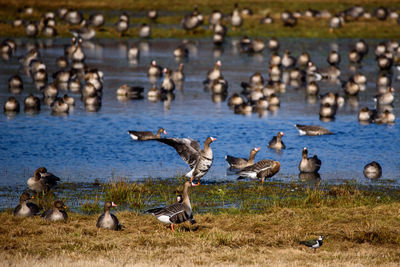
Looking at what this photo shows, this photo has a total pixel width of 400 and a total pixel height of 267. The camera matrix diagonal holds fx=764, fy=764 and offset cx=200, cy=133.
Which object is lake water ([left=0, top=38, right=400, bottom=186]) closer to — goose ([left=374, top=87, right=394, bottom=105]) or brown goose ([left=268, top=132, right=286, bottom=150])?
brown goose ([left=268, top=132, right=286, bottom=150])

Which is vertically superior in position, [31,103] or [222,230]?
[31,103]

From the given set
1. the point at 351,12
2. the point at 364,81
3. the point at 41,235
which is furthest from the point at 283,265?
the point at 351,12

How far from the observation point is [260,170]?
20797 millimetres

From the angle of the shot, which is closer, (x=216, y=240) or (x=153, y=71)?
(x=216, y=240)

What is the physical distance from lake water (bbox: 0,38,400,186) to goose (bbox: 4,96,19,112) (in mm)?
353

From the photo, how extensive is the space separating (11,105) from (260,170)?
48.7 feet

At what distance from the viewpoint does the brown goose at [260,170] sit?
20.8 m

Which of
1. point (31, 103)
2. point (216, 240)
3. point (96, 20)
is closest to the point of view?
point (216, 240)

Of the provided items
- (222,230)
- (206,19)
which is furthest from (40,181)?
(206,19)

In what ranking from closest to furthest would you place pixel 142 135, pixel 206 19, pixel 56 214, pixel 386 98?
pixel 56 214 < pixel 142 135 < pixel 386 98 < pixel 206 19

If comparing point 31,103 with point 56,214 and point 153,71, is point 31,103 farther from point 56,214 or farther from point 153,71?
point 56,214

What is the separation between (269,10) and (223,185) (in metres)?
54.1

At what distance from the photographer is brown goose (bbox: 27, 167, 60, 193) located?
61.6 ft

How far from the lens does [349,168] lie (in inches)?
902
